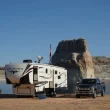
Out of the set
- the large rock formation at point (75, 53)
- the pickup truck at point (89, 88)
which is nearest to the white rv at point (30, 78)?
the pickup truck at point (89, 88)

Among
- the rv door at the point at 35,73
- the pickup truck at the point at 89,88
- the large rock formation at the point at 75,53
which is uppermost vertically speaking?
the large rock formation at the point at 75,53

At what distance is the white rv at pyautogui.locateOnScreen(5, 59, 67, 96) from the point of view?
83.4ft

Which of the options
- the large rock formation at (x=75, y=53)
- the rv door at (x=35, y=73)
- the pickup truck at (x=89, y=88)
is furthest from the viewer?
the large rock formation at (x=75, y=53)

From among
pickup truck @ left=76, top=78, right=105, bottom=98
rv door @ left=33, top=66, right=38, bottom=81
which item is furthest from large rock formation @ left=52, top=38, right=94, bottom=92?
rv door @ left=33, top=66, right=38, bottom=81

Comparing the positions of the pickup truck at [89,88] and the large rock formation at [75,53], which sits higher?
the large rock formation at [75,53]

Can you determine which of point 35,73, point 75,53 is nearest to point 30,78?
point 35,73

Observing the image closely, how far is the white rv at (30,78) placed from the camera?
2542cm

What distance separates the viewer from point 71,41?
116m

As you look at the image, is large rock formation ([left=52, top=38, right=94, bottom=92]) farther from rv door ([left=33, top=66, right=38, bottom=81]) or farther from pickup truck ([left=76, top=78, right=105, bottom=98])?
rv door ([left=33, top=66, right=38, bottom=81])

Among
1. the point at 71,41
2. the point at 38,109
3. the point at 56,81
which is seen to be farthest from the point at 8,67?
the point at 71,41

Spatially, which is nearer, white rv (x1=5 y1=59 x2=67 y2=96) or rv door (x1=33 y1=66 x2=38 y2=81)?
white rv (x1=5 y1=59 x2=67 y2=96)

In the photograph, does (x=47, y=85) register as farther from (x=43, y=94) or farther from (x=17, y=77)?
(x=17, y=77)

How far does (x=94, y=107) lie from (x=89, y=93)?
8781 mm

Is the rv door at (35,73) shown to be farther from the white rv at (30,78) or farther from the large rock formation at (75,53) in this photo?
the large rock formation at (75,53)
